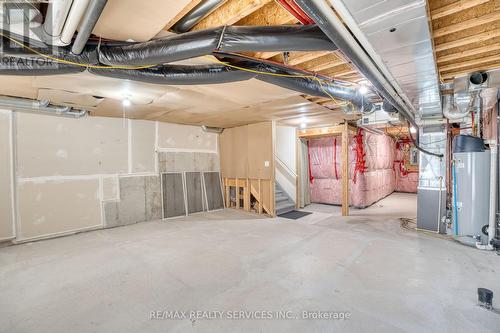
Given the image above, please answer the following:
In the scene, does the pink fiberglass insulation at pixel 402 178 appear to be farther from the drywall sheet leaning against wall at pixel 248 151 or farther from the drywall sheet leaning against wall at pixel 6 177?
the drywall sheet leaning against wall at pixel 6 177

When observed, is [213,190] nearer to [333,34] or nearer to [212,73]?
[212,73]

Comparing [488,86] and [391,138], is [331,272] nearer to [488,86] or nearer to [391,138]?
[488,86]

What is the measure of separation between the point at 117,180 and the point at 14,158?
1.54 meters

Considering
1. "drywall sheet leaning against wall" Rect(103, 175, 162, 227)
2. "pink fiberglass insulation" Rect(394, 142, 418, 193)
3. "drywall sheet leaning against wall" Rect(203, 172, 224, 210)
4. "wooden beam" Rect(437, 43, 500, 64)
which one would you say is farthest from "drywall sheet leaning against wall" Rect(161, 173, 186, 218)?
"pink fiberglass insulation" Rect(394, 142, 418, 193)

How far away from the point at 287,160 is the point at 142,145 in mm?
3614

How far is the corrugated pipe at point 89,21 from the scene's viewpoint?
128 centimetres

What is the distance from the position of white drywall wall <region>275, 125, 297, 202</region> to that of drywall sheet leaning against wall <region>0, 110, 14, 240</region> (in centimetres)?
516

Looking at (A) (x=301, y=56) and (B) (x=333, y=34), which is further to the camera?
(A) (x=301, y=56)

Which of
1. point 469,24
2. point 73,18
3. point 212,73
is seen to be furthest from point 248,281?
point 469,24

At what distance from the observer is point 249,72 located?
2232 millimetres

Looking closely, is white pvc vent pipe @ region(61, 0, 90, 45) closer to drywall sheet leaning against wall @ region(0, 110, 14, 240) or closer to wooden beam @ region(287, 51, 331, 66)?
wooden beam @ region(287, 51, 331, 66)

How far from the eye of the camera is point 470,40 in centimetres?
202

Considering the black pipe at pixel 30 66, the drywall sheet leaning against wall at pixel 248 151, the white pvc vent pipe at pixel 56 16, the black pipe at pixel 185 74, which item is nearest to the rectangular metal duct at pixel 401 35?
the black pipe at pixel 185 74

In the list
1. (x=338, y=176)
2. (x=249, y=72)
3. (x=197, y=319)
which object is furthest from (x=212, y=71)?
(x=338, y=176)
